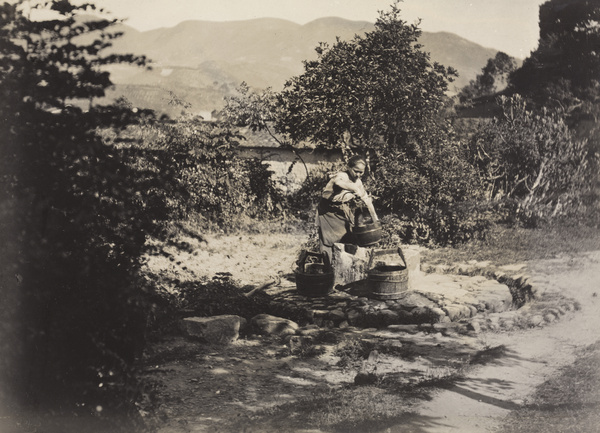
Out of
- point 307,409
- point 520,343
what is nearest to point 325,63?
point 520,343

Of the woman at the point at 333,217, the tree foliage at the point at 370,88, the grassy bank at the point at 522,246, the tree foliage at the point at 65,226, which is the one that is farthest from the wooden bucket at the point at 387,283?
the tree foliage at the point at 370,88

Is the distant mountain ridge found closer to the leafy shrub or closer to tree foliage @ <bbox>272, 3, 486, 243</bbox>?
tree foliage @ <bbox>272, 3, 486, 243</bbox>

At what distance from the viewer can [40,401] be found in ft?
11.0

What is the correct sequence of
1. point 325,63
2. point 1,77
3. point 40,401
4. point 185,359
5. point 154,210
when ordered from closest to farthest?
1. point 1,77
2. point 40,401
3. point 154,210
4. point 185,359
5. point 325,63

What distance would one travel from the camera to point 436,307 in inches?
295

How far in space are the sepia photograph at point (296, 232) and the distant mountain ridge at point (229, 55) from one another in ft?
0.26

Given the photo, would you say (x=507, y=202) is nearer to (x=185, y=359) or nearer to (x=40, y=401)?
(x=185, y=359)

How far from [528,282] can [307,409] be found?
570cm

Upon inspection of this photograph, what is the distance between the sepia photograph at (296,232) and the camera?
3287mm

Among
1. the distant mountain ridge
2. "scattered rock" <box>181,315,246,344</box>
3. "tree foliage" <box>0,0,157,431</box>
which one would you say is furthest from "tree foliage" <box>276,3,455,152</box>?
"tree foliage" <box>0,0,157,431</box>

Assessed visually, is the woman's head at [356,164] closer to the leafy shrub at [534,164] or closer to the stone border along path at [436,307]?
the stone border along path at [436,307]

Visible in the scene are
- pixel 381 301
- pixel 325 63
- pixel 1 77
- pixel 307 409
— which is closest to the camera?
pixel 1 77

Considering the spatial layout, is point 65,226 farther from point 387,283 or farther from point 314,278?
point 387,283

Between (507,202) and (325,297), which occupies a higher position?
(507,202)
